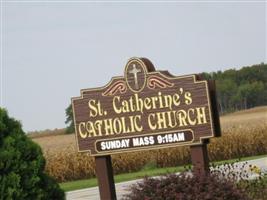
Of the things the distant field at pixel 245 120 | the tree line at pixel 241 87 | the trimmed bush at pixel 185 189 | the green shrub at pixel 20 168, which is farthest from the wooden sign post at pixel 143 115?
the tree line at pixel 241 87

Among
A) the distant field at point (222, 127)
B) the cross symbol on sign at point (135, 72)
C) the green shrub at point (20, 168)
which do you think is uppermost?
the cross symbol on sign at point (135, 72)

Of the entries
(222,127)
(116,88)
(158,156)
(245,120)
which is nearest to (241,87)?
(245,120)

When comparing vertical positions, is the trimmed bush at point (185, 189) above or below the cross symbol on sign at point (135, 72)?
below

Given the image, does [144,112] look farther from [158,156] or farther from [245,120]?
[245,120]

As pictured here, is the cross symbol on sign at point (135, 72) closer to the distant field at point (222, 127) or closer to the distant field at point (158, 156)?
the distant field at point (158, 156)

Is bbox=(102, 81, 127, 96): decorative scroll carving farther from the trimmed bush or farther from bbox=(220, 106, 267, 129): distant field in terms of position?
bbox=(220, 106, 267, 129): distant field

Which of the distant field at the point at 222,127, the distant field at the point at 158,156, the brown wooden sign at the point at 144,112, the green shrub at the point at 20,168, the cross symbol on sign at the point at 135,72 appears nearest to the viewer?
the green shrub at the point at 20,168

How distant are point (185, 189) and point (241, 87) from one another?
275 feet

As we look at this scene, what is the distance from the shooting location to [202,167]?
536 inches

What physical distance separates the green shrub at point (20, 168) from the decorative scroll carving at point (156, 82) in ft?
11.7

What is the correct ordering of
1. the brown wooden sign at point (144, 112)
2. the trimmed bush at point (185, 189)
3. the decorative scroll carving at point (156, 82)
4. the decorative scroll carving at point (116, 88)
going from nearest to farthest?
the trimmed bush at point (185, 189)
the brown wooden sign at point (144, 112)
the decorative scroll carving at point (156, 82)
the decorative scroll carving at point (116, 88)

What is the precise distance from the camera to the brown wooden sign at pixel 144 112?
13.9m

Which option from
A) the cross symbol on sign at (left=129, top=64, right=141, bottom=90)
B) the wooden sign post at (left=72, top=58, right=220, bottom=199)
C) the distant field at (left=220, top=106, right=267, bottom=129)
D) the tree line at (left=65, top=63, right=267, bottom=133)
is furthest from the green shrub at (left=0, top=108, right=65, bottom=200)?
the tree line at (left=65, top=63, right=267, bottom=133)

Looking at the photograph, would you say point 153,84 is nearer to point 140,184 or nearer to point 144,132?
point 144,132
